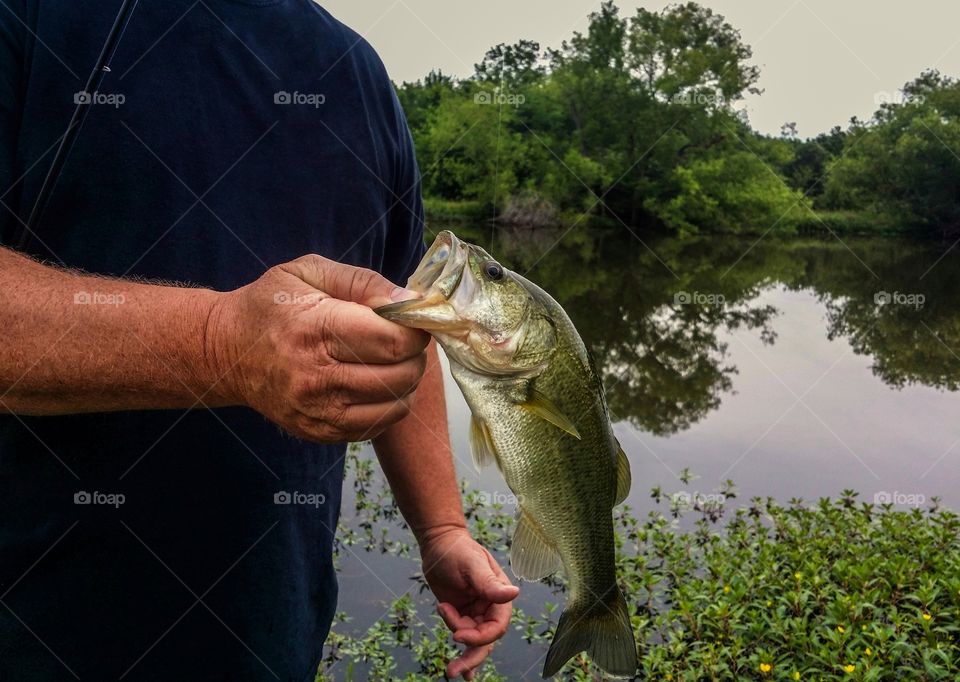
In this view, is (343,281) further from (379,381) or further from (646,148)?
(646,148)

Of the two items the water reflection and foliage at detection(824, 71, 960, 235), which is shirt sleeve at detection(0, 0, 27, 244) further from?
foliage at detection(824, 71, 960, 235)

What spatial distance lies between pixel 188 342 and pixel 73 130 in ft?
1.91

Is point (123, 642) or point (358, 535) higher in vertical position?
point (358, 535)

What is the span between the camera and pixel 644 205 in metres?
46.4

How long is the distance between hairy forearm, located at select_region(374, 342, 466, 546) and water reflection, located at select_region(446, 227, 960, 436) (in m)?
7.97

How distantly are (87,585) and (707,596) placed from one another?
13.9 feet

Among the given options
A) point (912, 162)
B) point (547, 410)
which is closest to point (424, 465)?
point (547, 410)

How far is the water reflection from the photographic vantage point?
12.4 metres

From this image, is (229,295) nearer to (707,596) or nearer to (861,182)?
(707,596)

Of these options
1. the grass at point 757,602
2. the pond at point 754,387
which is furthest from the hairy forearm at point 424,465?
the pond at point 754,387

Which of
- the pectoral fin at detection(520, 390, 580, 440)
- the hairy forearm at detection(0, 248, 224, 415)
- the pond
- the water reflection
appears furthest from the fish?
the water reflection

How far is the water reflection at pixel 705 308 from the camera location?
12367mm

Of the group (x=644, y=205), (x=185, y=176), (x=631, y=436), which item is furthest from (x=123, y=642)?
(x=644, y=205)

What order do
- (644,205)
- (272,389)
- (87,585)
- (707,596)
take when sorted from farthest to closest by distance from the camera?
(644,205) < (707,596) < (87,585) < (272,389)
